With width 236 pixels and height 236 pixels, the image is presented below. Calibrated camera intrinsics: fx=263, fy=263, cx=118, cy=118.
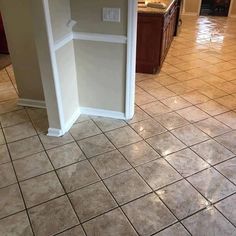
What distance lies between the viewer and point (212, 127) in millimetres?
2805

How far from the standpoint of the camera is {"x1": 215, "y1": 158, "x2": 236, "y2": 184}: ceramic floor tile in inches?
85.8

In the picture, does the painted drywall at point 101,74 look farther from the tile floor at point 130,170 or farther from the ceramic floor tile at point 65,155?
the ceramic floor tile at point 65,155

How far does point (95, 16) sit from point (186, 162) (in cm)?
158

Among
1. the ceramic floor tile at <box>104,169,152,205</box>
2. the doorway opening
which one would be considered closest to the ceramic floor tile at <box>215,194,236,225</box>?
the ceramic floor tile at <box>104,169,152,205</box>

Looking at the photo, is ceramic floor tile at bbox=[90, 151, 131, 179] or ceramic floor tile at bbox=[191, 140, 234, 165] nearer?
ceramic floor tile at bbox=[90, 151, 131, 179]

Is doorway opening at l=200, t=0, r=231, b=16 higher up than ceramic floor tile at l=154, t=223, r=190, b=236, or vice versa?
doorway opening at l=200, t=0, r=231, b=16

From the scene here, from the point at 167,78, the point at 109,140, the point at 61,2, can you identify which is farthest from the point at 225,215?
the point at 167,78

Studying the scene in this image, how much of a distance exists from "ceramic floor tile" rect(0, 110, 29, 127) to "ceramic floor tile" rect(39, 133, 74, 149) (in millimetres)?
408

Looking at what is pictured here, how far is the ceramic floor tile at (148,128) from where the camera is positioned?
2.69 m

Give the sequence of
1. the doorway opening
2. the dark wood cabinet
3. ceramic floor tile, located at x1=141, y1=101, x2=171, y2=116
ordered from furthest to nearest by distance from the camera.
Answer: the doorway opening < the dark wood cabinet < ceramic floor tile, located at x1=141, y1=101, x2=171, y2=116

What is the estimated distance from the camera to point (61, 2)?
2299 mm

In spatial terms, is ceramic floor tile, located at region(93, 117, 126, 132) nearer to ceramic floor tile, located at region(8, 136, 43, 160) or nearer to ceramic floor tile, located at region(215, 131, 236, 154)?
ceramic floor tile, located at region(8, 136, 43, 160)

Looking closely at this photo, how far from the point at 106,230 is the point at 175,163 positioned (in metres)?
0.88

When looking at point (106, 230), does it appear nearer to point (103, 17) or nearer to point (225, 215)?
point (225, 215)
